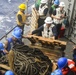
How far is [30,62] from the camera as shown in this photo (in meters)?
6.38

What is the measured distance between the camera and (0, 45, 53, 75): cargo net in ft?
20.4

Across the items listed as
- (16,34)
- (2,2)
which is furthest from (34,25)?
(2,2)

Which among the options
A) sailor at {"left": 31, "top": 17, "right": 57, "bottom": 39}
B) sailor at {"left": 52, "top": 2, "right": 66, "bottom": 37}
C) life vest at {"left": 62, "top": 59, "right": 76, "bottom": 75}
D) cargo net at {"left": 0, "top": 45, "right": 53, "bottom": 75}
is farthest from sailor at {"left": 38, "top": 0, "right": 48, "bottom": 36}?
life vest at {"left": 62, "top": 59, "right": 76, "bottom": 75}

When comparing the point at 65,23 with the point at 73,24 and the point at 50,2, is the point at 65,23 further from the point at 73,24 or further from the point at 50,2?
the point at 50,2

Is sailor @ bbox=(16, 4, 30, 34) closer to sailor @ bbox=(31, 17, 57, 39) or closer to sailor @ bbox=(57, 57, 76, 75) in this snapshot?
sailor @ bbox=(31, 17, 57, 39)

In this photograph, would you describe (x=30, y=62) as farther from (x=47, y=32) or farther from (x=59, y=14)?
(x=59, y=14)

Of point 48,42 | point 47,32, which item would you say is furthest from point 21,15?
point 48,42

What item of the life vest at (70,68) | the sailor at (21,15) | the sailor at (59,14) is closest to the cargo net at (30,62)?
the life vest at (70,68)

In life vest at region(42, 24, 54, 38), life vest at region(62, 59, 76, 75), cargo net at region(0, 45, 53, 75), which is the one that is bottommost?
life vest at region(62, 59, 76, 75)

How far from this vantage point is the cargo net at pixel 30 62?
622 cm

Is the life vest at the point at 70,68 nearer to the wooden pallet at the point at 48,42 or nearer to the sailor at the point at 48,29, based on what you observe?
the wooden pallet at the point at 48,42

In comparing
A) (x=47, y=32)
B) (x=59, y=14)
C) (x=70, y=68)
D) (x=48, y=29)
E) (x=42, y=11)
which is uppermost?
(x=42, y=11)

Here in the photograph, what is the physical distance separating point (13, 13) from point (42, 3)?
31.5ft

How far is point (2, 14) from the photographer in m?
19.3
